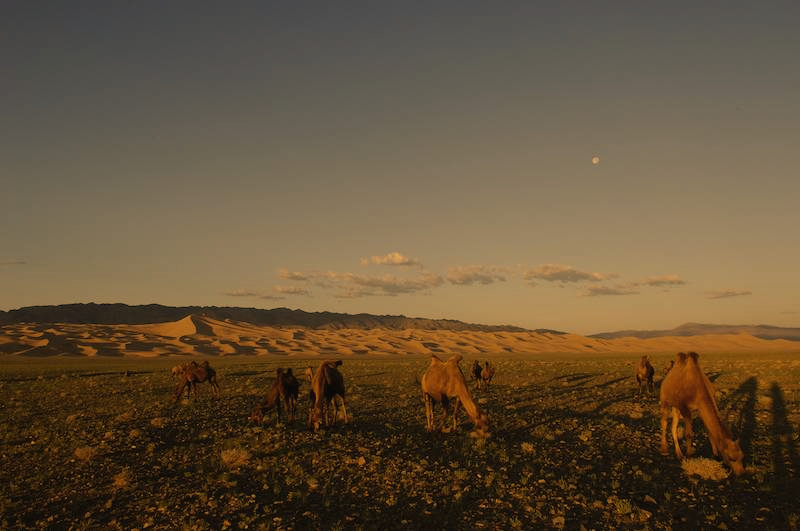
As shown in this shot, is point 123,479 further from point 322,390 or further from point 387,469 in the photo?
point 387,469

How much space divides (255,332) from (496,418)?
404 feet

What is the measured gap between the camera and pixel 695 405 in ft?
32.5

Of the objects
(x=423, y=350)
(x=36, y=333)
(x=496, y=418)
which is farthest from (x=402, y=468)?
(x=36, y=333)

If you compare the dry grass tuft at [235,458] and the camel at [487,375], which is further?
the camel at [487,375]

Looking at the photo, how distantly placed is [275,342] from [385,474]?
360ft

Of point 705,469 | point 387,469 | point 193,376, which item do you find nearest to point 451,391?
point 387,469

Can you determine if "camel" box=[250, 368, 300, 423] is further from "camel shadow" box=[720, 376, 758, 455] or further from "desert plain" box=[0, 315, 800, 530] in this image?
"camel shadow" box=[720, 376, 758, 455]

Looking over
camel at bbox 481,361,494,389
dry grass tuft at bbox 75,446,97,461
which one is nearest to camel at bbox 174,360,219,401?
dry grass tuft at bbox 75,446,97,461

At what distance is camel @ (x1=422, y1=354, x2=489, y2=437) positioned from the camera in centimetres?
1216

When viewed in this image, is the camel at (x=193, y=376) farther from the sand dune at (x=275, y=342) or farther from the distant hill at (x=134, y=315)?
the distant hill at (x=134, y=315)

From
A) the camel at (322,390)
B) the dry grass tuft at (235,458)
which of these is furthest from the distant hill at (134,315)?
the dry grass tuft at (235,458)

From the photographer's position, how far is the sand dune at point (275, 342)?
296 feet

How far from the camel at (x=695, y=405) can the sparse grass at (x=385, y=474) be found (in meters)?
0.51

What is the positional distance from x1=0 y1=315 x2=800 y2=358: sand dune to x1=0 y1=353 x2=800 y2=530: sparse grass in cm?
8292
